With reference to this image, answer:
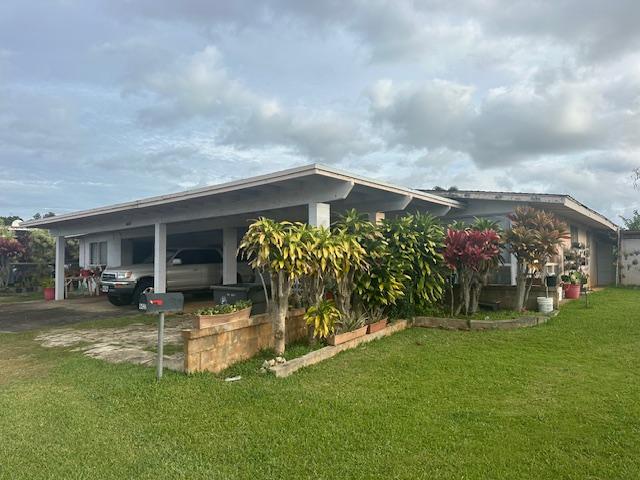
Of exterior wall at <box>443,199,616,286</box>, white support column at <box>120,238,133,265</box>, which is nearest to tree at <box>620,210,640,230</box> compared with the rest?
exterior wall at <box>443,199,616,286</box>

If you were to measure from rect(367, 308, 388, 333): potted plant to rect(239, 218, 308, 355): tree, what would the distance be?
1789 millimetres

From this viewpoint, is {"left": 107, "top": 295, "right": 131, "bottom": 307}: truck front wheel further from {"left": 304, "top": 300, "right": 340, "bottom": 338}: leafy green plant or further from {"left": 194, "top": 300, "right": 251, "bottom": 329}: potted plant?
{"left": 304, "top": 300, "right": 340, "bottom": 338}: leafy green plant

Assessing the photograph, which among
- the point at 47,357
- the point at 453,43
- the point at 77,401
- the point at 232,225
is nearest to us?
the point at 77,401

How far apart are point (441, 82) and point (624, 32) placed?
4188mm

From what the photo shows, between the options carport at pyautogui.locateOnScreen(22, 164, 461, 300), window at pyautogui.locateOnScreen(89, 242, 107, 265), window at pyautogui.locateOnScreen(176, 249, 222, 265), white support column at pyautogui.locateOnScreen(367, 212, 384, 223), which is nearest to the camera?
carport at pyautogui.locateOnScreen(22, 164, 461, 300)

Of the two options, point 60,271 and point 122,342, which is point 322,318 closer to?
point 122,342

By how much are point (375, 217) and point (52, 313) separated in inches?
366

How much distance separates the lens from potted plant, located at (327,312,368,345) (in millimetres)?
5977

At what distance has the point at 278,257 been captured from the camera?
5203mm

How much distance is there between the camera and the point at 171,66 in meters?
9.11

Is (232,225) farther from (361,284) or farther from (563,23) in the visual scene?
(563,23)

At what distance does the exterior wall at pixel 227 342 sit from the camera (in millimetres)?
4828

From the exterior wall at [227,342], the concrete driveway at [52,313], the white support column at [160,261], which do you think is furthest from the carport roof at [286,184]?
the concrete driveway at [52,313]

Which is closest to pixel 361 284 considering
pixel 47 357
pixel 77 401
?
pixel 77 401
